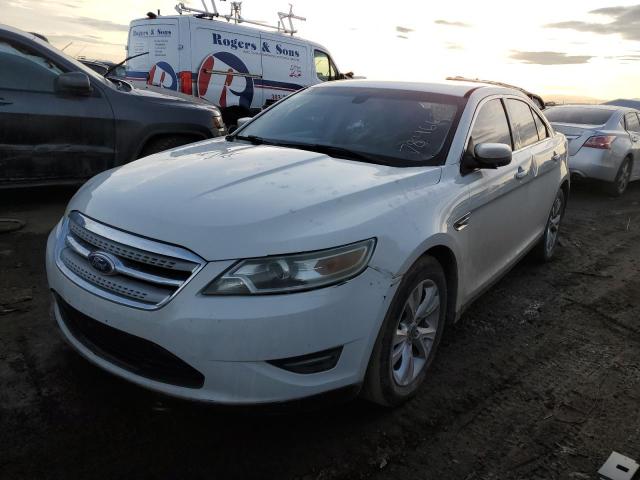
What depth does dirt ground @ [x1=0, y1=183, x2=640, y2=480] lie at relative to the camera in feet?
7.43

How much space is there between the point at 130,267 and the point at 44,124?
11.7 feet

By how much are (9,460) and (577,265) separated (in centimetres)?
478

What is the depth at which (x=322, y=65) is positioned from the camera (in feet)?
44.0

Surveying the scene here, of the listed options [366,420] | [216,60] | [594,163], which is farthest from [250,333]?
[216,60]

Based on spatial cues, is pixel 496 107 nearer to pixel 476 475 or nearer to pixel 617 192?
pixel 476 475

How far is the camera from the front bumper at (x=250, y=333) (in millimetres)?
2064

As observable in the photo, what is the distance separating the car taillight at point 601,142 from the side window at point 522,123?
4.45m

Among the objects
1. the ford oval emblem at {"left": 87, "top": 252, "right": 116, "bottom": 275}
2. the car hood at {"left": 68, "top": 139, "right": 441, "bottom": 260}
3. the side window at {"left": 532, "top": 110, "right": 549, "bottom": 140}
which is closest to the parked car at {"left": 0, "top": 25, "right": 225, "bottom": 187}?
the car hood at {"left": 68, "top": 139, "right": 441, "bottom": 260}

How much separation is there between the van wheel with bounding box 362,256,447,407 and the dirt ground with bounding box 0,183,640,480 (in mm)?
149

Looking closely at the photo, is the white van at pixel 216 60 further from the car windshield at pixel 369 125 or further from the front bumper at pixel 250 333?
the front bumper at pixel 250 333

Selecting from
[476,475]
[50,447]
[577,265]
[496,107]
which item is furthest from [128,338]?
[577,265]

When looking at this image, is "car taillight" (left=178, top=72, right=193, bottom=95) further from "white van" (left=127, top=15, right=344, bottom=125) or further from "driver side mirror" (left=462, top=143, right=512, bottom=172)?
"driver side mirror" (left=462, top=143, right=512, bottom=172)

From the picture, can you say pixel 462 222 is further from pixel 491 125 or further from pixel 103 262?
pixel 103 262

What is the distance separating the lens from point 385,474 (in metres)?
2.28
